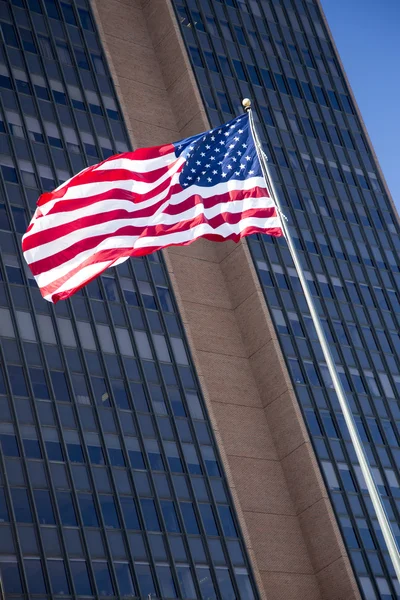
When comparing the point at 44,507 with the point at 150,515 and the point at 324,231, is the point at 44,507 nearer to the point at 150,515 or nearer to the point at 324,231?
the point at 150,515

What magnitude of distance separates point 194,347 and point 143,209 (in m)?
39.7

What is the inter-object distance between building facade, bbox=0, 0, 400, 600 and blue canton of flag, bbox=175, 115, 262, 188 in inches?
1069

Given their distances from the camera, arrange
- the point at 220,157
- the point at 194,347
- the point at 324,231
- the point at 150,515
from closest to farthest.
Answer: the point at 220,157 < the point at 150,515 < the point at 194,347 < the point at 324,231

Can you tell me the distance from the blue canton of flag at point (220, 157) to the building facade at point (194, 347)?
89.1 feet

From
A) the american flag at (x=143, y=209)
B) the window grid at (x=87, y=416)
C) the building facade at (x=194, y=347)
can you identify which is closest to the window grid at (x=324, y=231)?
the building facade at (x=194, y=347)

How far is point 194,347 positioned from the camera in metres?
67.2

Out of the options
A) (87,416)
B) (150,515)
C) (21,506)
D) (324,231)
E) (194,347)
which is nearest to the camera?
(21,506)

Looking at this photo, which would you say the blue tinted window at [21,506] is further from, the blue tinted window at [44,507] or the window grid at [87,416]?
the blue tinted window at [44,507]

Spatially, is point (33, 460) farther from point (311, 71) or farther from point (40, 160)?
point (311, 71)

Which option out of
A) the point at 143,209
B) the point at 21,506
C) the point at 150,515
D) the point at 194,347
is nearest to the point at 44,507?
the point at 21,506

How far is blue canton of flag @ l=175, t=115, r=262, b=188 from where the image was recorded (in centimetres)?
2817

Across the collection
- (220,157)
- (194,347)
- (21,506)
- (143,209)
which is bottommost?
(143,209)

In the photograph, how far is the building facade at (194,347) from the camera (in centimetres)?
5494

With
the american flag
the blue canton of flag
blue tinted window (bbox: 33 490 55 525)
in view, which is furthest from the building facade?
the blue canton of flag
